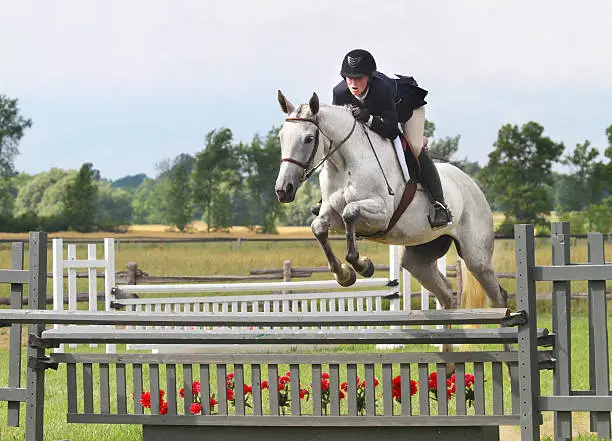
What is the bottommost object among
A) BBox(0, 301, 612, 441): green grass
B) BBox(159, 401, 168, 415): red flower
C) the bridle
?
BBox(0, 301, 612, 441): green grass

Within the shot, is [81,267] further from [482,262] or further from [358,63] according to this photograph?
[358,63]

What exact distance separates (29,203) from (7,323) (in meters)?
78.8

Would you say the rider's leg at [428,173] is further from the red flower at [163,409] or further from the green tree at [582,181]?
the green tree at [582,181]

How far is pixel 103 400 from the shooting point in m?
4.90

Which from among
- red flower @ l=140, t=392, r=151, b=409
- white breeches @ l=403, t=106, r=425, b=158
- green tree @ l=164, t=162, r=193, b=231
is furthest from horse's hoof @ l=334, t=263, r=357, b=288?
green tree @ l=164, t=162, r=193, b=231

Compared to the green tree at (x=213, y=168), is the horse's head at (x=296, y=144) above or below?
below

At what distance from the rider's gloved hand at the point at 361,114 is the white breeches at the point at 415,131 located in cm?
43

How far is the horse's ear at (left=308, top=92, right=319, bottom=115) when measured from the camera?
5.25 m

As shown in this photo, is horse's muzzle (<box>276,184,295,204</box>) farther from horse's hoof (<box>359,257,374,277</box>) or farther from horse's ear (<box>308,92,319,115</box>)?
horse's hoof (<box>359,257,374,277</box>)

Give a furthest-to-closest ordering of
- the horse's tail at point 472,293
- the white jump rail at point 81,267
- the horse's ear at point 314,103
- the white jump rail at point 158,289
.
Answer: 1. the white jump rail at point 81,267
2. the white jump rail at point 158,289
3. the horse's tail at point 472,293
4. the horse's ear at point 314,103

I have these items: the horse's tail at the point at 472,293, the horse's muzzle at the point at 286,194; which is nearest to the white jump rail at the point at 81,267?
the horse's tail at the point at 472,293

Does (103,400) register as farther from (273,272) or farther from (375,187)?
(273,272)

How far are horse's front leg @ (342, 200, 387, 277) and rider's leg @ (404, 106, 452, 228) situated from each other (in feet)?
1.92

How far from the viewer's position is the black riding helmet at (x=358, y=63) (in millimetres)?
5504
